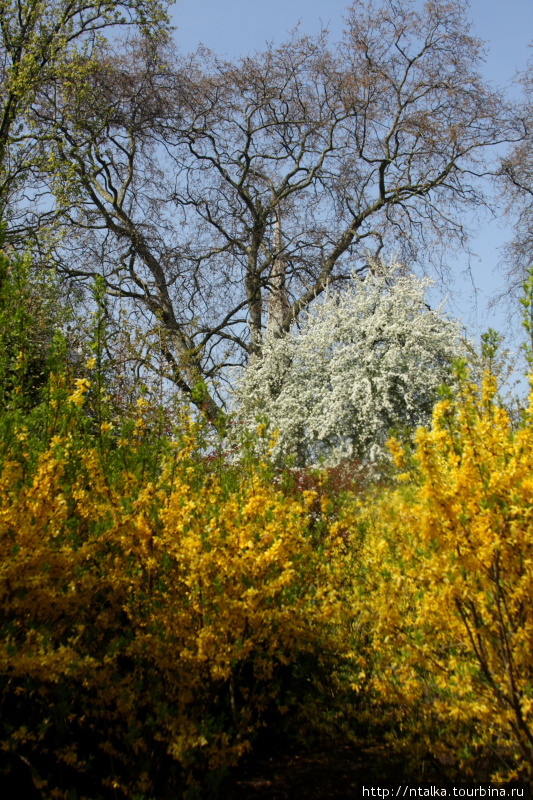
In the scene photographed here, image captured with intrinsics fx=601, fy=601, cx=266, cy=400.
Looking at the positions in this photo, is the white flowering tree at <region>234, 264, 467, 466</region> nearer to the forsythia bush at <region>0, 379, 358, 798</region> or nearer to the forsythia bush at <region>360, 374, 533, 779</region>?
the forsythia bush at <region>0, 379, 358, 798</region>

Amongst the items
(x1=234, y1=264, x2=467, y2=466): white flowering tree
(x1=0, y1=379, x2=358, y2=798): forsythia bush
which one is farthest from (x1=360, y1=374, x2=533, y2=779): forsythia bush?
(x1=234, y1=264, x2=467, y2=466): white flowering tree

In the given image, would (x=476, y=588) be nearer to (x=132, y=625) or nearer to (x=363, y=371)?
(x=132, y=625)

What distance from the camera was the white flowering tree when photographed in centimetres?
1001

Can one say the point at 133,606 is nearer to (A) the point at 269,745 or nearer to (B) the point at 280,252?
(A) the point at 269,745

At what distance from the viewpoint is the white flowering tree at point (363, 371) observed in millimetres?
10008

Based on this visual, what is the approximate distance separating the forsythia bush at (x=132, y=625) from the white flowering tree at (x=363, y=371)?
23.1ft

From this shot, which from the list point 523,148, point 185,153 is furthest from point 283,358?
point 523,148

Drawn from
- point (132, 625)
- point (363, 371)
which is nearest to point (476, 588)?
point (132, 625)

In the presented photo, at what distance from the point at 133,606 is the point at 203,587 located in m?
0.31

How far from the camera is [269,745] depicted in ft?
9.45

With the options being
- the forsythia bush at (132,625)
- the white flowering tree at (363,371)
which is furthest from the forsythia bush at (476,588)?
the white flowering tree at (363,371)

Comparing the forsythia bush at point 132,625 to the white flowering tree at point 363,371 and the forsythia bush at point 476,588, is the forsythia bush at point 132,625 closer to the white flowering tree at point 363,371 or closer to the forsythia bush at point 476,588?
the forsythia bush at point 476,588

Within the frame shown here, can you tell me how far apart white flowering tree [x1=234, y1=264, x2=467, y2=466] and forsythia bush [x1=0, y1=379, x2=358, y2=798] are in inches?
278

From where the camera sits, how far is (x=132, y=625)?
236 cm
